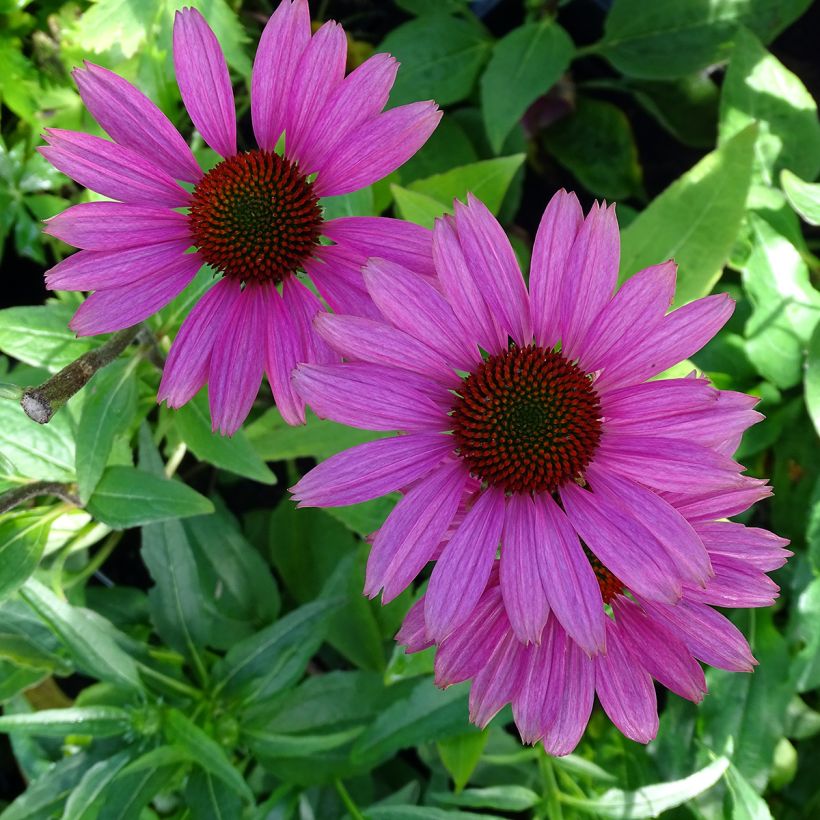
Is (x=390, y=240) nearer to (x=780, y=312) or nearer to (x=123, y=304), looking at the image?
(x=123, y=304)

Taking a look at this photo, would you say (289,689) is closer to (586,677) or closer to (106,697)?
(106,697)

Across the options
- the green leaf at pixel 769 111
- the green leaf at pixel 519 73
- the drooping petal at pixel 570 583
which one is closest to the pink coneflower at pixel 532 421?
the drooping petal at pixel 570 583

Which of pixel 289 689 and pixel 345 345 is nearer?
pixel 345 345

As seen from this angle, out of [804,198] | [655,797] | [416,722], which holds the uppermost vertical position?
[804,198]

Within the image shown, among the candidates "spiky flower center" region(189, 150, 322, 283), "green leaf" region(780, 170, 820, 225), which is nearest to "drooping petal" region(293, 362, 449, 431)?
"spiky flower center" region(189, 150, 322, 283)

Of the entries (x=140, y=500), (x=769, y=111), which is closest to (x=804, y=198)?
(x=769, y=111)

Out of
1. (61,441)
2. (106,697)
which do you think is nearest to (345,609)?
(106,697)

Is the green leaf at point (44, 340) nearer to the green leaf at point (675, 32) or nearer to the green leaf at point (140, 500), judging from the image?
the green leaf at point (140, 500)

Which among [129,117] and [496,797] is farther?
[496,797]
